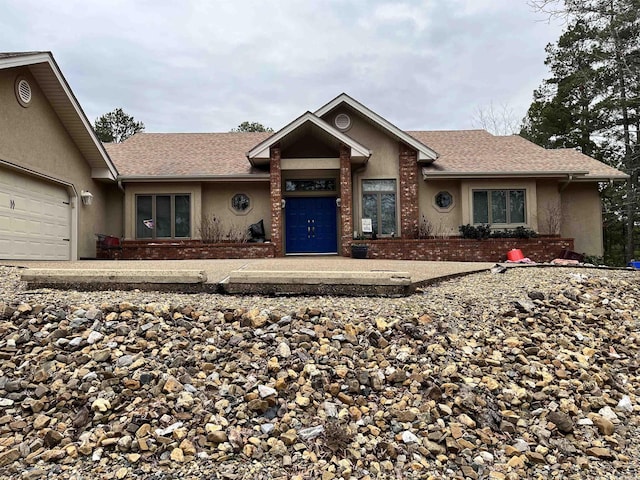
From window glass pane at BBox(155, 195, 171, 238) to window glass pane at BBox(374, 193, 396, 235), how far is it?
682 centimetres

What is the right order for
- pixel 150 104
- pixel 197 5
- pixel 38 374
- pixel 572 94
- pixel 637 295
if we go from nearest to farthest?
pixel 38 374 → pixel 637 295 → pixel 197 5 → pixel 572 94 → pixel 150 104

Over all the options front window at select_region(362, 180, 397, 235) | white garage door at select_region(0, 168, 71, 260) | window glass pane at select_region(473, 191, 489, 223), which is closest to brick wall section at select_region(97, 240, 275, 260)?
white garage door at select_region(0, 168, 71, 260)

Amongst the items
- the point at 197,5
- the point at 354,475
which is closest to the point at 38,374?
the point at 354,475

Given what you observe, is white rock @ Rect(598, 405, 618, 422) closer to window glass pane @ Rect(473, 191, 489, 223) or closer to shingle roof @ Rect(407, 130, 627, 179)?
shingle roof @ Rect(407, 130, 627, 179)

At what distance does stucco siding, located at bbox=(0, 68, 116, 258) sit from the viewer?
27.8 feet

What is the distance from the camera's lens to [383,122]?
43.4 ft

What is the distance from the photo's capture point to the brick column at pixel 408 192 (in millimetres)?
13242

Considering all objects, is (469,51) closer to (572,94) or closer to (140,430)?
(572,94)

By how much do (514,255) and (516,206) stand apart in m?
2.38

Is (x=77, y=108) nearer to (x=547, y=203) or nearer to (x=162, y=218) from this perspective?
(x=162, y=218)

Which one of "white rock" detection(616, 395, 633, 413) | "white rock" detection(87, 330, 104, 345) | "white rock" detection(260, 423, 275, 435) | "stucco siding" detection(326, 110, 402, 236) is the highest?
"stucco siding" detection(326, 110, 402, 236)

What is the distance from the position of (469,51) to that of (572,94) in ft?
32.4

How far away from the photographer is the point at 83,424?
2635mm

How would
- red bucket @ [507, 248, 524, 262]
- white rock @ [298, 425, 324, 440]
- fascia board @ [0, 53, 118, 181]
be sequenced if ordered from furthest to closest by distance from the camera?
red bucket @ [507, 248, 524, 262] → fascia board @ [0, 53, 118, 181] → white rock @ [298, 425, 324, 440]
